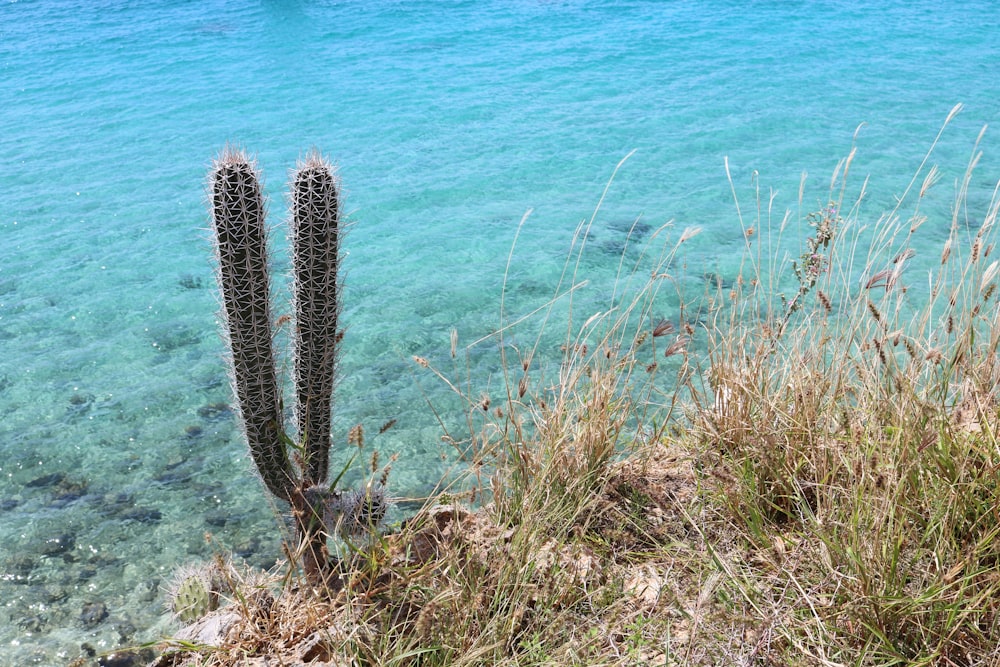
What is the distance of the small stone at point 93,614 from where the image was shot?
13.1 ft

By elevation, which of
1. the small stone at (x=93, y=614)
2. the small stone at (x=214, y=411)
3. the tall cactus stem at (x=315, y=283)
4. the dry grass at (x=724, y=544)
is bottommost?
the small stone at (x=93, y=614)

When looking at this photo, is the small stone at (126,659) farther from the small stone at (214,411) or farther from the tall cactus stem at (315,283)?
the small stone at (214,411)

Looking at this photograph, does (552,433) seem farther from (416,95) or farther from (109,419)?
(416,95)

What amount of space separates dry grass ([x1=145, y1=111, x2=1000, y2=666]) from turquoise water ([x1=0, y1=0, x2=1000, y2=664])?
0.71 m

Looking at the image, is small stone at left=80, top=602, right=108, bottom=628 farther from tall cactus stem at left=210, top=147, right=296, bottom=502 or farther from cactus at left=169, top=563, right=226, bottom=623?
tall cactus stem at left=210, top=147, right=296, bottom=502

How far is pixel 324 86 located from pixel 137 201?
14.8ft

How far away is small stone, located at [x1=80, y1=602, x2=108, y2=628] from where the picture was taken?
3979 millimetres

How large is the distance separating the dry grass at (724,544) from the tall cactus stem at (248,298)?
26.6 inches

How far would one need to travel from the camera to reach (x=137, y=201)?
9.03 metres

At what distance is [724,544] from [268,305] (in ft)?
6.28

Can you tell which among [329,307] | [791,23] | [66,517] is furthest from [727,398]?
[791,23]

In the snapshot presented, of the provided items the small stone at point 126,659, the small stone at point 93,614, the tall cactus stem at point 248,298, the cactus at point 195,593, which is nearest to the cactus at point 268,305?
the tall cactus stem at point 248,298

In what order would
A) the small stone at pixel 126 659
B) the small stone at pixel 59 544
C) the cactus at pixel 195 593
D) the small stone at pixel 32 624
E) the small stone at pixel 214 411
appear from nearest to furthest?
the cactus at pixel 195 593
the small stone at pixel 126 659
the small stone at pixel 32 624
the small stone at pixel 59 544
the small stone at pixel 214 411

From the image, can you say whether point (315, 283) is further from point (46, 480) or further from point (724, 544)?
point (46, 480)
